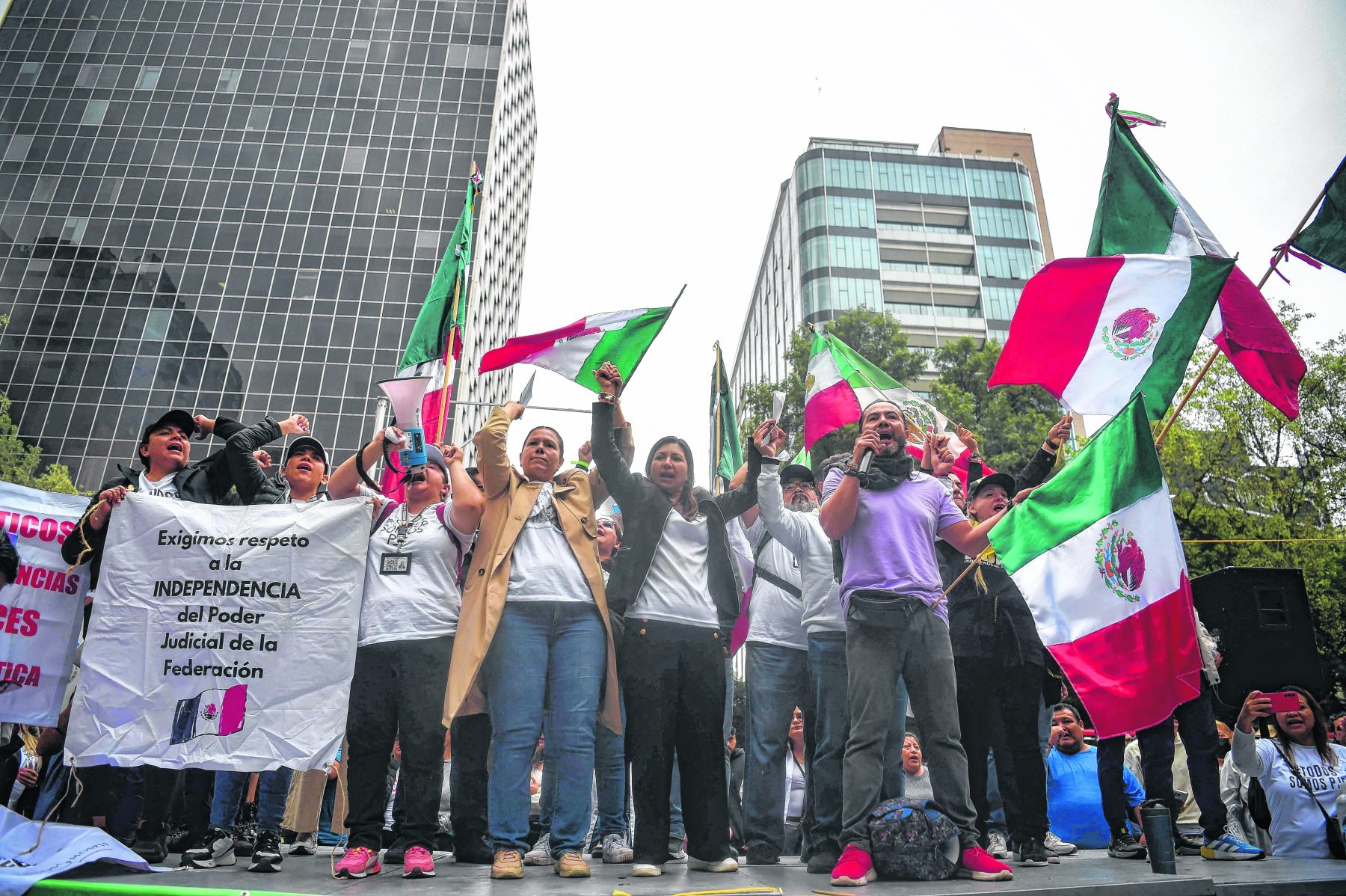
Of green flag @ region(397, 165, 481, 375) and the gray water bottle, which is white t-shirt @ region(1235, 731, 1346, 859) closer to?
the gray water bottle

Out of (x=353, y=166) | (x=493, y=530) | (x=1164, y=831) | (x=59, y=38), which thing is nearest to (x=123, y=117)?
(x=59, y=38)

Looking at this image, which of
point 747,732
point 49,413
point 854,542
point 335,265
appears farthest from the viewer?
point 335,265

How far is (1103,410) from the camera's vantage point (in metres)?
5.34

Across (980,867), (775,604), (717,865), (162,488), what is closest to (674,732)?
(717,865)

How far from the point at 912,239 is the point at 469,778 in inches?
2219

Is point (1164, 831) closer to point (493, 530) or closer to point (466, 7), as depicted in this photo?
point (493, 530)

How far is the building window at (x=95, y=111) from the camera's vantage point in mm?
41375

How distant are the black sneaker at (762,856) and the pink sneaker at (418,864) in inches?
67.8

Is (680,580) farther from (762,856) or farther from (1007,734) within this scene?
(1007,734)

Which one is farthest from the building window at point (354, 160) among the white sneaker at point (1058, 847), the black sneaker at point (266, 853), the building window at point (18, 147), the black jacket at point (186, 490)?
the white sneaker at point (1058, 847)

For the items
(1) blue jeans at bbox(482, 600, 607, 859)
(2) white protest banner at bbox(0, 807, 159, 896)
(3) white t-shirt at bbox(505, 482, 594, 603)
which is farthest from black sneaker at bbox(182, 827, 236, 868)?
(3) white t-shirt at bbox(505, 482, 594, 603)

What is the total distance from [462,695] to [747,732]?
177cm

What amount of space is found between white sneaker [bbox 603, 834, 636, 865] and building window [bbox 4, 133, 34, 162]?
48664mm

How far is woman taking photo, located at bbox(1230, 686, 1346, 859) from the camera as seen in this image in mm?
5602
